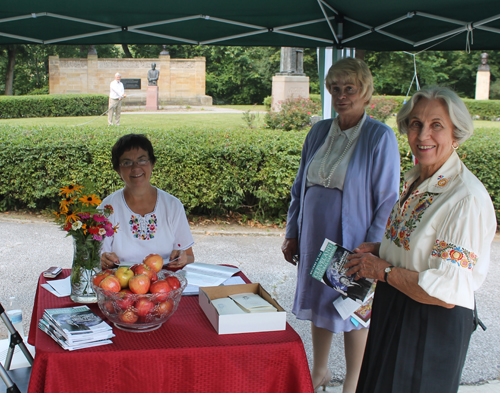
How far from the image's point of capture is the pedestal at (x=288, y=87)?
1947 centimetres

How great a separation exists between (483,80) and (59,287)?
38.5m

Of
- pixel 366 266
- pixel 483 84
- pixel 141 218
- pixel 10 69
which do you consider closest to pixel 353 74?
pixel 366 266

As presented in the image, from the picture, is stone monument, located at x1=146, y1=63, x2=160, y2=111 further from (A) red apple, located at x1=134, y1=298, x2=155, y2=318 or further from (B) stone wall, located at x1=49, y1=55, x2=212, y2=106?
(A) red apple, located at x1=134, y1=298, x2=155, y2=318

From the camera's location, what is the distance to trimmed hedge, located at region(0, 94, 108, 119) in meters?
23.4

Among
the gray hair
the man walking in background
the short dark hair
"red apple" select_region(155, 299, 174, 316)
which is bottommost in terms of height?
"red apple" select_region(155, 299, 174, 316)

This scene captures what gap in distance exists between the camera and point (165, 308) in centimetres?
180

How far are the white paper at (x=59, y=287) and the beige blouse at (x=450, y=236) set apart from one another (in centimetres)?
153

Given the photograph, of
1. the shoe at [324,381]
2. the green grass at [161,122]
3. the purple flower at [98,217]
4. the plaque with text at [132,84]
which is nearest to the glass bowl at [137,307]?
the purple flower at [98,217]

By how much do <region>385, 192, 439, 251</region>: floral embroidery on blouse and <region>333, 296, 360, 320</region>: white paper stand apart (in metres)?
0.82

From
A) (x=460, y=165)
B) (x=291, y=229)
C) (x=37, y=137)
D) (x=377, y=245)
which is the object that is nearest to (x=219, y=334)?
(x=377, y=245)

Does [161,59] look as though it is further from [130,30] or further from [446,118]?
[446,118]

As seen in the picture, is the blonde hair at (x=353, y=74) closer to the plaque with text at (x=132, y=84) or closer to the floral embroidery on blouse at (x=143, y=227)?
the floral embroidery on blouse at (x=143, y=227)

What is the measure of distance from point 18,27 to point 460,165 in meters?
3.81

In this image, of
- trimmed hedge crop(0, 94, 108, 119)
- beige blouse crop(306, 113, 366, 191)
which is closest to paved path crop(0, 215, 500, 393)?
beige blouse crop(306, 113, 366, 191)
